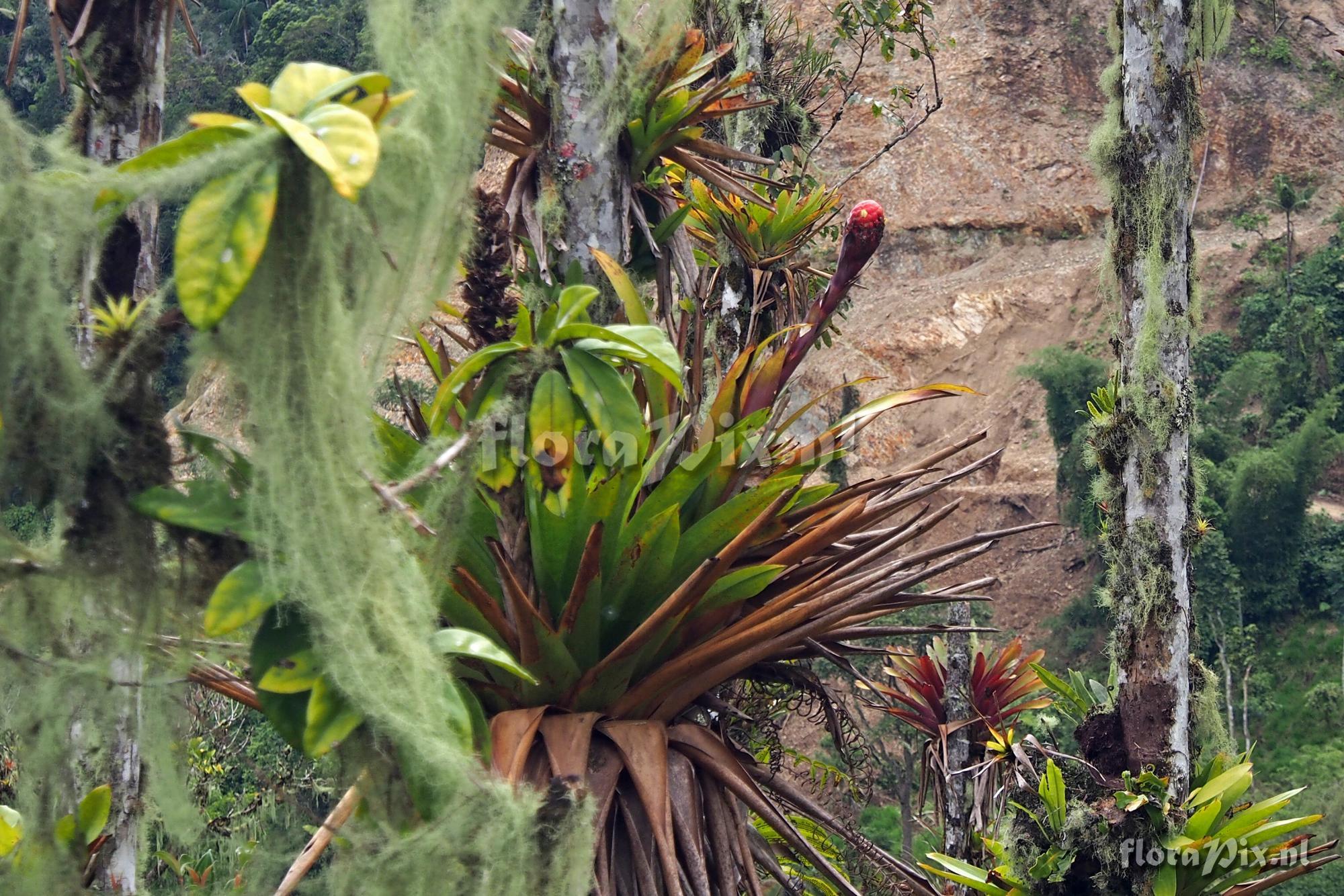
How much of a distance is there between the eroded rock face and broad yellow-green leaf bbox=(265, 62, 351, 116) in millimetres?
19638

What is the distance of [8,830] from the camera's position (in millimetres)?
1764

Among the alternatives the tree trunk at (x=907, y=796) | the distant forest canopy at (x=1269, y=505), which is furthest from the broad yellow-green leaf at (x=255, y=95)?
the distant forest canopy at (x=1269, y=505)

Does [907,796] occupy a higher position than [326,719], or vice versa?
[326,719]

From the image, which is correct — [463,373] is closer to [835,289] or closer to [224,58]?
[835,289]

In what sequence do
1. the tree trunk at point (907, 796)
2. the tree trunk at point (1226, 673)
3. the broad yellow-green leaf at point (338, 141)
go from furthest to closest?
the tree trunk at point (1226, 673), the tree trunk at point (907, 796), the broad yellow-green leaf at point (338, 141)

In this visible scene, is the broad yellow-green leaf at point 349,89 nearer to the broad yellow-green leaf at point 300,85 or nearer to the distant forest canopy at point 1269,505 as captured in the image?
the broad yellow-green leaf at point 300,85

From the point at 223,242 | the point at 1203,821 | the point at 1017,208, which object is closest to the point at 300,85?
the point at 223,242

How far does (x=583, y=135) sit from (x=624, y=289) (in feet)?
1.24

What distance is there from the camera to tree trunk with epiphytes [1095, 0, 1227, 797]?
154 inches

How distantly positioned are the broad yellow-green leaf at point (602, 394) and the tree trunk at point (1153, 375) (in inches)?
106

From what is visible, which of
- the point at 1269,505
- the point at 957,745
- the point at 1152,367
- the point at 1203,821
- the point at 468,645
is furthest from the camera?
the point at 1269,505

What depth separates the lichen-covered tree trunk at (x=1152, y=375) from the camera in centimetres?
392

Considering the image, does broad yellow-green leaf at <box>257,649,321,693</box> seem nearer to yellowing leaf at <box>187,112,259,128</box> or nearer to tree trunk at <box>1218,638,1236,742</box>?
yellowing leaf at <box>187,112,259,128</box>

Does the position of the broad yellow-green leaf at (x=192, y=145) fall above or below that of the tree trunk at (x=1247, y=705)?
above
